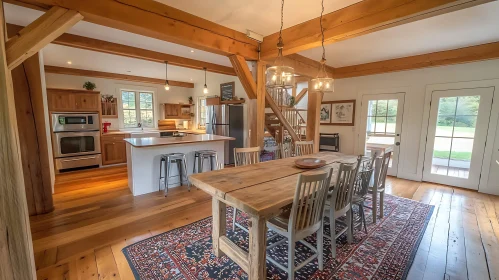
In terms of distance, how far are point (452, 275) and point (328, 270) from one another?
1.09m

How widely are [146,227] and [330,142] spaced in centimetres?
467

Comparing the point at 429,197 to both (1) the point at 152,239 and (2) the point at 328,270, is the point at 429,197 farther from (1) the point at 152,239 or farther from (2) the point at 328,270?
(1) the point at 152,239

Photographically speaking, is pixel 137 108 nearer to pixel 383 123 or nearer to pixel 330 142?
pixel 330 142

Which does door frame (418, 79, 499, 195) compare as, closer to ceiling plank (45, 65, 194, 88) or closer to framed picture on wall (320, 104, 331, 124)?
framed picture on wall (320, 104, 331, 124)

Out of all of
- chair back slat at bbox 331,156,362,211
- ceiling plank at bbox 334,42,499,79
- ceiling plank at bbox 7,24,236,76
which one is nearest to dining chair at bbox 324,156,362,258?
chair back slat at bbox 331,156,362,211

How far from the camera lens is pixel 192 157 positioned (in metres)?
4.21

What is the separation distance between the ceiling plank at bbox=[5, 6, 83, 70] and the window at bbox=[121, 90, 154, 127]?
16.3 feet

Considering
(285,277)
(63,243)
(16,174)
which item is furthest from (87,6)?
(285,277)

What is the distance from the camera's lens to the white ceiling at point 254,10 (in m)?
2.34

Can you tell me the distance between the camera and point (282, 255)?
208 cm

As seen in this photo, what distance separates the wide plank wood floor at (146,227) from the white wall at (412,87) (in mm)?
704

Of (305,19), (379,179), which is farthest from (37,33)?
(379,179)

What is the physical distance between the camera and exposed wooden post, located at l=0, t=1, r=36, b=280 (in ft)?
3.25

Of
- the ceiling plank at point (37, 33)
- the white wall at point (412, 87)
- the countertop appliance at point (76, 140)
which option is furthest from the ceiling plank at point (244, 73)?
the countertop appliance at point (76, 140)
